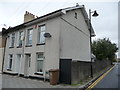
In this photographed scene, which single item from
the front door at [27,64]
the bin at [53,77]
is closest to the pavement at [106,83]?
the bin at [53,77]

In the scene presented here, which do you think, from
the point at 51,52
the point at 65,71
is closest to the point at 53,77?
the point at 65,71

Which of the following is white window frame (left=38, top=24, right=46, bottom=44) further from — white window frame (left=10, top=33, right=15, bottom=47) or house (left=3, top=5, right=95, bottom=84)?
white window frame (left=10, top=33, right=15, bottom=47)

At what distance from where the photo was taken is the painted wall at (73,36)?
11.0 m

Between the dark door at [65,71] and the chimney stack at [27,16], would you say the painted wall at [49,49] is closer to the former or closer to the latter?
the dark door at [65,71]

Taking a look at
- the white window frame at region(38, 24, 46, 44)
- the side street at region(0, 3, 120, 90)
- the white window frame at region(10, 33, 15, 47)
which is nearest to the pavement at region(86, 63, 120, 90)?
the side street at region(0, 3, 120, 90)

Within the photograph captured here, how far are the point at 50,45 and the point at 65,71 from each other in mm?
2893

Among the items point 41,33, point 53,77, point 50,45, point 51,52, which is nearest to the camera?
point 53,77

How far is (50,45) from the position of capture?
11016mm

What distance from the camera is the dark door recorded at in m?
9.20

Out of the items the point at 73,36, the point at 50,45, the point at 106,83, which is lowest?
the point at 106,83

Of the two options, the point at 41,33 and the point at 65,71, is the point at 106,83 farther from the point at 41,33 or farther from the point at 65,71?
the point at 41,33

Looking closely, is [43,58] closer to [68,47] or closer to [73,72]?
[68,47]

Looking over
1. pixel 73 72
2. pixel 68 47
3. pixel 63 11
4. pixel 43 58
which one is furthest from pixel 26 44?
pixel 73 72

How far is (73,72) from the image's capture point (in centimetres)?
928
